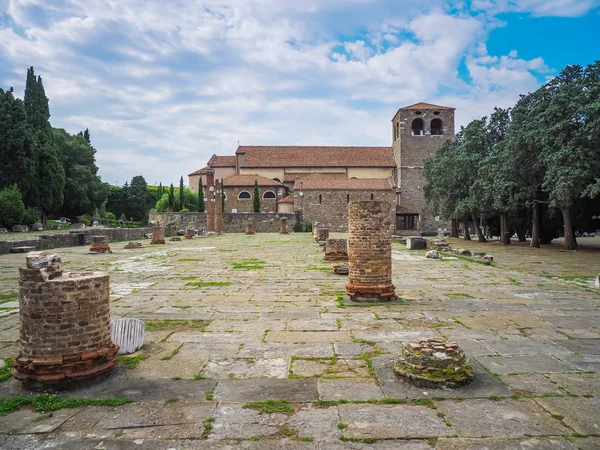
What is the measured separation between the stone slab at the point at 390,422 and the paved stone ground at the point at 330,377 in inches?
0.6

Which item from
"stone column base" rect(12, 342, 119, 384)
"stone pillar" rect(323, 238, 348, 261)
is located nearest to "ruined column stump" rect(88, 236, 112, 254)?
"stone pillar" rect(323, 238, 348, 261)

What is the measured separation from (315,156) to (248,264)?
41060mm

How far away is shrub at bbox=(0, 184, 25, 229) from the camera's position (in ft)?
89.3

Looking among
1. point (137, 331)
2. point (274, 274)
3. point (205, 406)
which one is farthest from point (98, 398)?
point (274, 274)

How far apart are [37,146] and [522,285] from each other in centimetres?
3896

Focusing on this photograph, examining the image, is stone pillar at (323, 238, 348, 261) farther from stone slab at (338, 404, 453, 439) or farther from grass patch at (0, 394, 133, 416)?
grass patch at (0, 394, 133, 416)

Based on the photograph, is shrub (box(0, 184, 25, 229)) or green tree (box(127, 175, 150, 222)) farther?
green tree (box(127, 175, 150, 222))

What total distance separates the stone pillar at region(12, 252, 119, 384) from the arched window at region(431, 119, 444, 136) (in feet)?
159

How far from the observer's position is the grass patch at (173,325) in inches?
239

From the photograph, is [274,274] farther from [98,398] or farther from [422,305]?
[98,398]

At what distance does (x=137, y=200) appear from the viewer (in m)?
62.7

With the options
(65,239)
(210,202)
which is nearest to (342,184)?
(210,202)

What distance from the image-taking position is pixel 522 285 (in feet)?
32.0

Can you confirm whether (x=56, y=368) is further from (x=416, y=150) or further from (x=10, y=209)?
(x=416, y=150)
